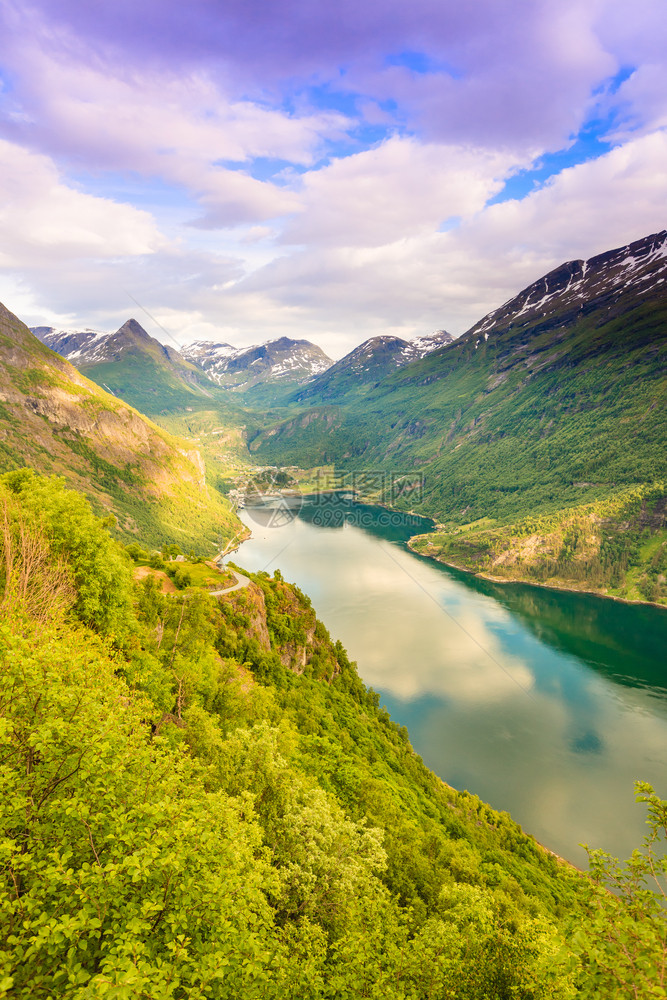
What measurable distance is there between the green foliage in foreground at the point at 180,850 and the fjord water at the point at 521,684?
3851cm

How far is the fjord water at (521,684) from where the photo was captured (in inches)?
2566

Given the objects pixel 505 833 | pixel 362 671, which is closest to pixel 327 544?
pixel 362 671

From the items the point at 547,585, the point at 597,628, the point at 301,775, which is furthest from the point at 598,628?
the point at 301,775

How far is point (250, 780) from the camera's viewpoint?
16766 millimetres

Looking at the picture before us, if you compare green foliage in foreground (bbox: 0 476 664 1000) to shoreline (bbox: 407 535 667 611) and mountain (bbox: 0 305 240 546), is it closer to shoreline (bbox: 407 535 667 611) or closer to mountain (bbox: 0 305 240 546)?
shoreline (bbox: 407 535 667 611)

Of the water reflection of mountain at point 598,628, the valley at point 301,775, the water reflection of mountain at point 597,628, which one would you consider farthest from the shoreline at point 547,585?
the valley at point 301,775

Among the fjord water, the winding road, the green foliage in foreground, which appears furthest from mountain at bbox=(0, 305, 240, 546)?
the green foliage in foreground

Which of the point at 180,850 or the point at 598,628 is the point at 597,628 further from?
the point at 180,850

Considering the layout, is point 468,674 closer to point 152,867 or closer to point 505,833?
point 505,833

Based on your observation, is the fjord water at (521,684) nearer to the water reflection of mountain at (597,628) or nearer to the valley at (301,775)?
the water reflection of mountain at (597,628)

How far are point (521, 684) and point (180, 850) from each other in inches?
4065

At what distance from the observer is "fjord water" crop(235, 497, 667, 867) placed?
65.2 meters

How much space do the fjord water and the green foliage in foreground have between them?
126 feet

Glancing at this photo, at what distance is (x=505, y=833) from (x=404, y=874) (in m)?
32.6
